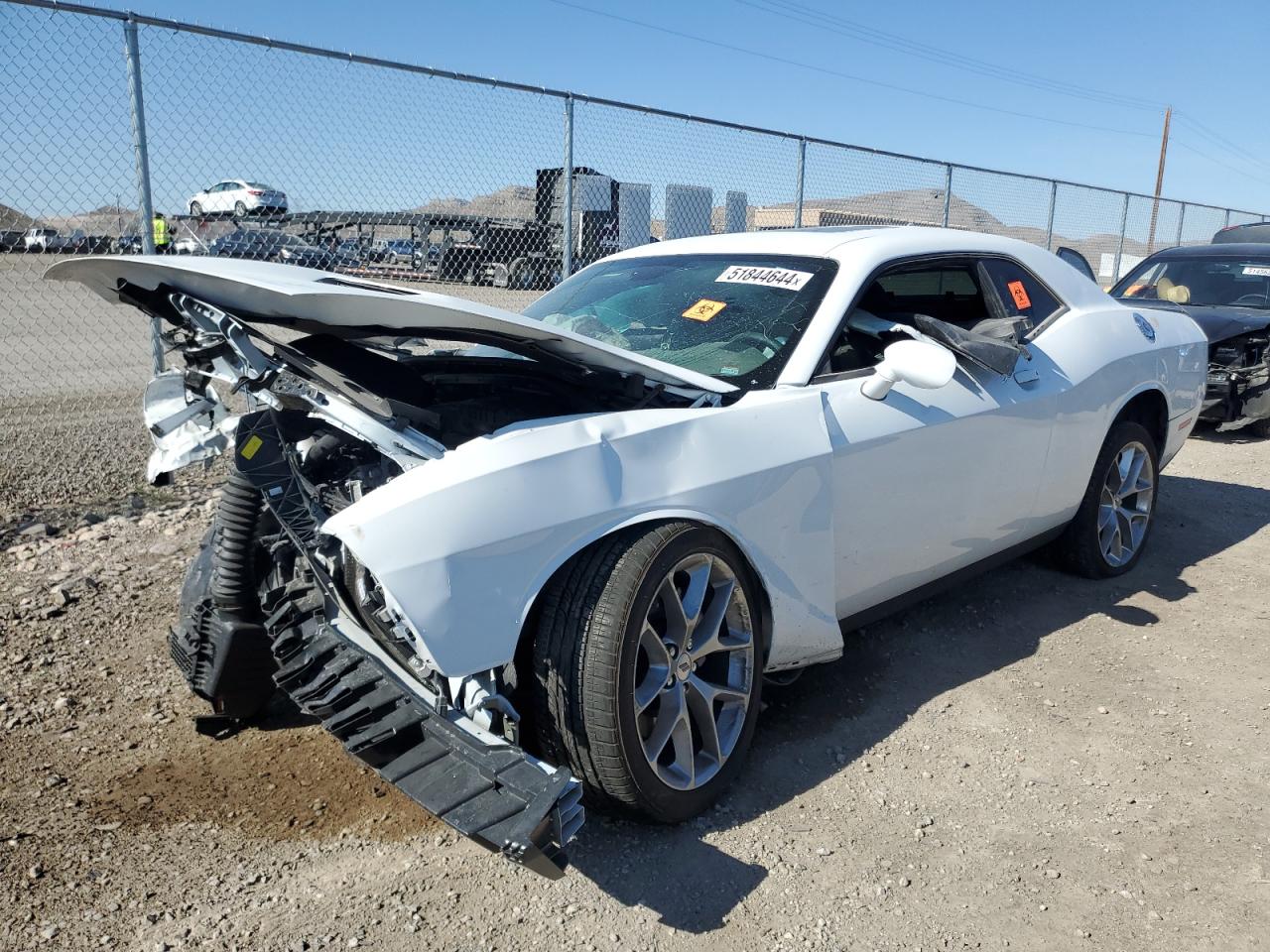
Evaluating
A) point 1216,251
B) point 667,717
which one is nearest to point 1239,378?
point 1216,251

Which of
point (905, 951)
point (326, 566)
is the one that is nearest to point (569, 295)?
point (326, 566)

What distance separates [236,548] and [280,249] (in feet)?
14.7

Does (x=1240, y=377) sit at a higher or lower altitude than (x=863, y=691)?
higher

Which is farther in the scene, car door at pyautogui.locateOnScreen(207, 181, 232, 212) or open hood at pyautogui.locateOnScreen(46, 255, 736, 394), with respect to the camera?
car door at pyautogui.locateOnScreen(207, 181, 232, 212)

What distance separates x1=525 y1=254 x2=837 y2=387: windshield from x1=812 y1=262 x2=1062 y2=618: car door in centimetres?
25

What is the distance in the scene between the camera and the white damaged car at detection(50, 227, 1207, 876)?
2246 mm

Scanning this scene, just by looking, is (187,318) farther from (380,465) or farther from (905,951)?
(905,951)

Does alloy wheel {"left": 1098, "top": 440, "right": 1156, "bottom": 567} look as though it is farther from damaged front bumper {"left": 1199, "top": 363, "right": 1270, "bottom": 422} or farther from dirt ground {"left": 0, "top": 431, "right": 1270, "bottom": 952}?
damaged front bumper {"left": 1199, "top": 363, "right": 1270, "bottom": 422}

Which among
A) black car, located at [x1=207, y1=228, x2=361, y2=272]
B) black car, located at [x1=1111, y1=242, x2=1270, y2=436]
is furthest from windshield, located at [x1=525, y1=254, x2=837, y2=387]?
black car, located at [x1=1111, y1=242, x2=1270, y2=436]

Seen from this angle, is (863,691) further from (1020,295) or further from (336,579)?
(336,579)

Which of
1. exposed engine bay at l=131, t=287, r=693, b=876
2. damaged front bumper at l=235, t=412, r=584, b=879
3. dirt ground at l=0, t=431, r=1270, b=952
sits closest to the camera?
damaged front bumper at l=235, t=412, r=584, b=879

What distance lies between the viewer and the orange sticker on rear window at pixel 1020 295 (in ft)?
13.2

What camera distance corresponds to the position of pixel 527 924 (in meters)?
2.29

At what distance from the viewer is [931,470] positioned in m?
3.26
